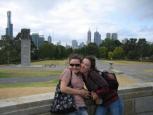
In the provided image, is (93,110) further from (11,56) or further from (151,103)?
(11,56)

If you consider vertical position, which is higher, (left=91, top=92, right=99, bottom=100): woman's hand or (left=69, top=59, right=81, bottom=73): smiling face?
(left=69, top=59, right=81, bottom=73): smiling face

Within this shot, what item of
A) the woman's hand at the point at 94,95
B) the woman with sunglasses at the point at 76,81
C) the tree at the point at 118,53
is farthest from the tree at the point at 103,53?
the woman with sunglasses at the point at 76,81

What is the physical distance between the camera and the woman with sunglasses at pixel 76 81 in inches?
210

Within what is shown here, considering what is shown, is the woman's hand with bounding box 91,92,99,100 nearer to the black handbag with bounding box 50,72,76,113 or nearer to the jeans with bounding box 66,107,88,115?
the jeans with bounding box 66,107,88,115

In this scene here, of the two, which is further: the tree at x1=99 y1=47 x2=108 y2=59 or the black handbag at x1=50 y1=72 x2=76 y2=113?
the tree at x1=99 y1=47 x2=108 y2=59

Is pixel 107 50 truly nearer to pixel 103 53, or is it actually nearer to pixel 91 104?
pixel 103 53

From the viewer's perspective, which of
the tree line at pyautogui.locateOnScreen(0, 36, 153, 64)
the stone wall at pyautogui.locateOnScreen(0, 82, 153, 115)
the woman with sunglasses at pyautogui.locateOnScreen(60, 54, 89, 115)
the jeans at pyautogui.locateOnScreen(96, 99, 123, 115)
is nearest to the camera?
the stone wall at pyautogui.locateOnScreen(0, 82, 153, 115)

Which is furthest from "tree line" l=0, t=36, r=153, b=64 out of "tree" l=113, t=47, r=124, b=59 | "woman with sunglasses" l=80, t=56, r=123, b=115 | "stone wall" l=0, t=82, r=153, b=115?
"woman with sunglasses" l=80, t=56, r=123, b=115

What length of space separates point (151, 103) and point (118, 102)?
3.55 ft

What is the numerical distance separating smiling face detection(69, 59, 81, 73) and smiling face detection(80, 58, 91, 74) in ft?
0.42

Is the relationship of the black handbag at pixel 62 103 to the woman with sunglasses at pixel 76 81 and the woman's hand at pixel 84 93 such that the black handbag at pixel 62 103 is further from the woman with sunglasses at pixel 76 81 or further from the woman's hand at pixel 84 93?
the woman's hand at pixel 84 93

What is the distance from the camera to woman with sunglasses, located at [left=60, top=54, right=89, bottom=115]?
534 centimetres

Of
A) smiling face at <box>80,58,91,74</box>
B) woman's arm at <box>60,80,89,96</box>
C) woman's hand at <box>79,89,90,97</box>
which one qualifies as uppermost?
smiling face at <box>80,58,91,74</box>

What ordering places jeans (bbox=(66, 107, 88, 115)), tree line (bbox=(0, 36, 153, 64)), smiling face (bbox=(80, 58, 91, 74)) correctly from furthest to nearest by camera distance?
tree line (bbox=(0, 36, 153, 64))
smiling face (bbox=(80, 58, 91, 74))
jeans (bbox=(66, 107, 88, 115))
